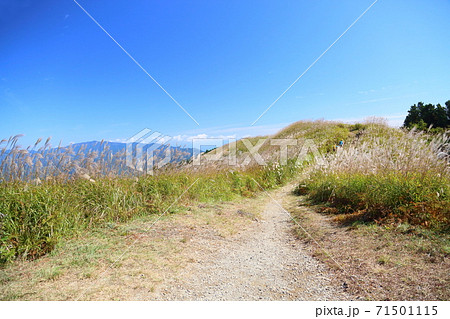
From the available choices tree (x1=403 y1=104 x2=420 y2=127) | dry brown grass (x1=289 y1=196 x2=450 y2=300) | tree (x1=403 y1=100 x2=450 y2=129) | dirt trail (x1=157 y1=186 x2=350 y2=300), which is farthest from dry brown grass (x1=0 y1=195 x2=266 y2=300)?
tree (x1=403 y1=104 x2=420 y2=127)

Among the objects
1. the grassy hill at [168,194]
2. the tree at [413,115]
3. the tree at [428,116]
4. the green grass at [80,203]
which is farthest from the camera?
the tree at [413,115]

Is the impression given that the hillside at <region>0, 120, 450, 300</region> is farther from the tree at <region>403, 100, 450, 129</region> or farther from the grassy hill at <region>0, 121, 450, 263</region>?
the tree at <region>403, 100, 450, 129</region>

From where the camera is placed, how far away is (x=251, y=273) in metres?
3.66

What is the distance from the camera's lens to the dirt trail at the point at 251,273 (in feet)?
9.90

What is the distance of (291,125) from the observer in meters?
31.2

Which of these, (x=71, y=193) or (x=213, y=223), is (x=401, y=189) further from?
(x=71, y=193)

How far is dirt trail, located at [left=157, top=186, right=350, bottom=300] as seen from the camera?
3018 millimetres

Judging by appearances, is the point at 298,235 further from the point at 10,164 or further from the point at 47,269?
the point at 10,164

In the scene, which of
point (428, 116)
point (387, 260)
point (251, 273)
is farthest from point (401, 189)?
point (428, 116)

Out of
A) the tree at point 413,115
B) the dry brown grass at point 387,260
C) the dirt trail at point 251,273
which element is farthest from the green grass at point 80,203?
the tree at point 413,115

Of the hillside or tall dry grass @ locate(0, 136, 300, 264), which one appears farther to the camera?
tall dry grass @ locate(0, 136, 300, 264)

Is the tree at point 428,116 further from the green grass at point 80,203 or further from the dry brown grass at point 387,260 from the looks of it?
the green grass at point 80,203

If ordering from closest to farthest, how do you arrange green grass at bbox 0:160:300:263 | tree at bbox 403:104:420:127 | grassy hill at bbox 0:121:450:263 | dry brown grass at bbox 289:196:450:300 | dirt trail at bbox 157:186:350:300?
dry brown grass at bbox 289:196:450:300
dirt trail at bbox 157:186:350:300
green grass at bbox 0:160:300:263
grassy hill at bbox 0:121:450:263
tree at bbox 403:104:420:127

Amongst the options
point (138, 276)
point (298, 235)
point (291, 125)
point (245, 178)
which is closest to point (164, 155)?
point (245, 178)
